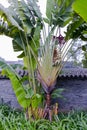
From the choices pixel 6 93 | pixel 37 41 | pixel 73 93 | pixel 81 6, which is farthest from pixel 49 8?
pixel 6 93

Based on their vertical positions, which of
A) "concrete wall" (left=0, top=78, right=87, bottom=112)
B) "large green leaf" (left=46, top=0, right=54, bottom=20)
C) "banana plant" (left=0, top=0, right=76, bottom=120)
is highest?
"large green leaf" (left=46, top=0, right=54, bottom=20)

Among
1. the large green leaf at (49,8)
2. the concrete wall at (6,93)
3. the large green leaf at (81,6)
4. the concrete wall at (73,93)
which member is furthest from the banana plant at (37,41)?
the concrete wall at (6,93)

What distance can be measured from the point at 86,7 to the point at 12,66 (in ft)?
11.2

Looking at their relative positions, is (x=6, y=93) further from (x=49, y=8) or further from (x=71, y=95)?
(x=49, y=8)

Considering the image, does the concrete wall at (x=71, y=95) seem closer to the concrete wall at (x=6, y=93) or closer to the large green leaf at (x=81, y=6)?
the concrete wall at (x=6, y=93)

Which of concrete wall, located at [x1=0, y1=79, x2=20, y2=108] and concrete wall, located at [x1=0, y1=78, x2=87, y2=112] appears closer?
concrete wall, located at [x1=0, y1=78, x2=87, y2=112]

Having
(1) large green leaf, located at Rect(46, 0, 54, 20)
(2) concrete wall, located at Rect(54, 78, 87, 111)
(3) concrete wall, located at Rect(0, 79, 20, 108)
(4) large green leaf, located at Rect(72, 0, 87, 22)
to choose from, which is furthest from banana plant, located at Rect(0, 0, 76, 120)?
(3) concrete wall, located at Rect(0, 79, 20, 108)

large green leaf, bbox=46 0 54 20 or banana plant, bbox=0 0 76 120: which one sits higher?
large green leaf, bbox=46 0 54 20

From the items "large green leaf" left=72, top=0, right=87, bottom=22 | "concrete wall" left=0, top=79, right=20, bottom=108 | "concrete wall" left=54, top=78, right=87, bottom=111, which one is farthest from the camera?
"concrete wall" left=0, top=79, right=20, bottom=108

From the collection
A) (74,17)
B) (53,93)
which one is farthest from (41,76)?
(74,17)

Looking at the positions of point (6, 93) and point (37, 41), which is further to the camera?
point (6, 93)

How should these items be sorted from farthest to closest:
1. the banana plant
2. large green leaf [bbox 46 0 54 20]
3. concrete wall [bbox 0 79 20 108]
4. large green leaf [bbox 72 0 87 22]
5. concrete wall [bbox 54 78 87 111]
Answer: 1. concrete wall [bbox 0 79 20 108]
2. concrete wall [bbox 54 78 87 111]
3. large green leaf [bbox 46 0 54 20]
4. the banana plant
5. large green leaf [bbox 72 0 87 22]

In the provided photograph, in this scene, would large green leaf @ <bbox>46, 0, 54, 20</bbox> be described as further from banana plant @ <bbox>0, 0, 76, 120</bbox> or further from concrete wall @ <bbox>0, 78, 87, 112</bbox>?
concrete wall @ <bbox>0, 78, 87, 112</bbox>

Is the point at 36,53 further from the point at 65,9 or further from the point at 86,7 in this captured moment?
the point at 86,7
